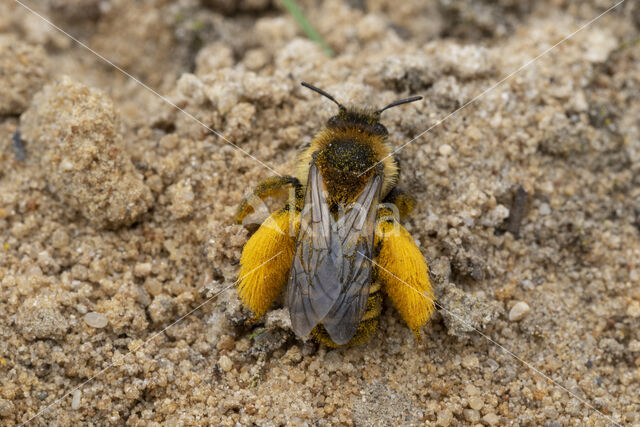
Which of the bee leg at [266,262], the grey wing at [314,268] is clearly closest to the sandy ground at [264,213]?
the bee leg at [266,262]

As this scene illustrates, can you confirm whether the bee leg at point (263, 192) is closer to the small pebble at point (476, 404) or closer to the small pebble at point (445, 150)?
the small pebble at point (445, 150)

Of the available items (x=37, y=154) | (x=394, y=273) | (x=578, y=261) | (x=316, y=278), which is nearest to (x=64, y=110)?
(x=37, y=154)

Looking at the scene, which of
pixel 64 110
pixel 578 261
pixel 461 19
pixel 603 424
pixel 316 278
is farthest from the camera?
pixel 461 19

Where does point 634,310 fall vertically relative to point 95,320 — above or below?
below

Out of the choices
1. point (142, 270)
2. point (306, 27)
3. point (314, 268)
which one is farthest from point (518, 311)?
point (306, 27)

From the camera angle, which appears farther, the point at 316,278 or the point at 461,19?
the point at 461,19

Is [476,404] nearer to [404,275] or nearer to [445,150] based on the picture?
[404,275]

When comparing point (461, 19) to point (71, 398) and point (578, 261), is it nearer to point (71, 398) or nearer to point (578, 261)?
point (578, 261)
